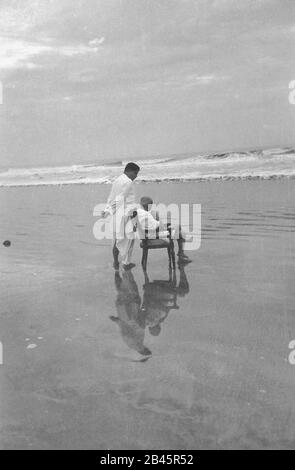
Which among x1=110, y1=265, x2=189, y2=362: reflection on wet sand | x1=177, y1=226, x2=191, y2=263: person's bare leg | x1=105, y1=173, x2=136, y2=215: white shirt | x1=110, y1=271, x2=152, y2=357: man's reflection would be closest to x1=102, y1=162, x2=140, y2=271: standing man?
x1=105, y1=173, x2=136, y2=215: white shirt

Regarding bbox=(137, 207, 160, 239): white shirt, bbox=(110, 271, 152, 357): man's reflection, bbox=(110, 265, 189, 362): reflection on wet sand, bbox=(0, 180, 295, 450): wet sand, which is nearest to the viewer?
bbox=(0, 180, 295, 450): wet sand

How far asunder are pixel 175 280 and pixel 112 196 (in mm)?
2486

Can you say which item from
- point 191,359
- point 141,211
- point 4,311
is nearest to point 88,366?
point 191,359

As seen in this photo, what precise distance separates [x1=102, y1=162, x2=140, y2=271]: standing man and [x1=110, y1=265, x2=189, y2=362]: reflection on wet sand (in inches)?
23.6

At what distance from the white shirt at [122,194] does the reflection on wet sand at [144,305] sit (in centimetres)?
143

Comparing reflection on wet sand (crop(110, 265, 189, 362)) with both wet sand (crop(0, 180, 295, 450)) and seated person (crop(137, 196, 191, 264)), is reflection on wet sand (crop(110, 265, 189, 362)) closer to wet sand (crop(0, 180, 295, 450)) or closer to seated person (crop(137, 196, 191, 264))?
wet sand (crop(0, 180, 295, 450))

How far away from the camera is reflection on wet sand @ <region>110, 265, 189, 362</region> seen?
5824mm

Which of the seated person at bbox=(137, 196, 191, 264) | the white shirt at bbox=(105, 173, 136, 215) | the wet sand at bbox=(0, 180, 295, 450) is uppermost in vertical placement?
the white shirt at bbox=(105, 173, 136, 215)

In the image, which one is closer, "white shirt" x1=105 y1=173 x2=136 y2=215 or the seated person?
the seated person

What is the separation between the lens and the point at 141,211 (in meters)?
8.88

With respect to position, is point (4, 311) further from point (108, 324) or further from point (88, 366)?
point (88, 366)

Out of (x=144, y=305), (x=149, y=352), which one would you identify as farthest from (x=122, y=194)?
(x=149, y=352)

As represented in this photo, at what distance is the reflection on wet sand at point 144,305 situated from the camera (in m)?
5.82

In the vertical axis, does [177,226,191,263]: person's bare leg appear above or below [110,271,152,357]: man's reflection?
above
